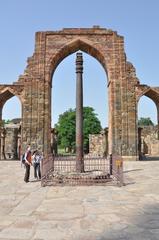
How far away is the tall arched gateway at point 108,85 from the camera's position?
65.2 feet

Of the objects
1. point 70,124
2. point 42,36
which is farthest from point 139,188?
point 70,124

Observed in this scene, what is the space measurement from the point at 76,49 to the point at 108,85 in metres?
3.59

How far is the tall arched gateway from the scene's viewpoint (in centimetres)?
1986

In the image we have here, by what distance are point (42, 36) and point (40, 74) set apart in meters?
2.84

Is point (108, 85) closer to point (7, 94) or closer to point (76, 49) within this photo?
point (76, 49)

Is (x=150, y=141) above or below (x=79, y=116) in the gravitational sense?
below

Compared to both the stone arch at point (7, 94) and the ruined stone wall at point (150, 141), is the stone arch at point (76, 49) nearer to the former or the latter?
the stone arch at point (7, 94)

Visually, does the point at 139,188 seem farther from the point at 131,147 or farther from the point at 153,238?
the point at 131,147

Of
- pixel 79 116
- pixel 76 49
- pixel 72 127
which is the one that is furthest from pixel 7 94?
pixel 72 127

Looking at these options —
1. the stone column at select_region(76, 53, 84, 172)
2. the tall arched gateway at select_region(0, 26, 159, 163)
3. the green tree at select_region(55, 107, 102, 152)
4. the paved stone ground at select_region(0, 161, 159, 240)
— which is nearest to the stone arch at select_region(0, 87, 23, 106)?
the tall arched gateway at select_region(0, 26, 159, 163)

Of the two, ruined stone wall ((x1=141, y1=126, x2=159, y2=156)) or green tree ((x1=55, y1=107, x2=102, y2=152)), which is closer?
ruined stone wall ((x1=141, y1=126, x2=159, y2=156))

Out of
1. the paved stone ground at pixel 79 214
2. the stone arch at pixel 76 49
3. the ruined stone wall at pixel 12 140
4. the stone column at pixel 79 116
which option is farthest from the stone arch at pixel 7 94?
the paved stone ground at pixel 79 214

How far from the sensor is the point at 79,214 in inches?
198

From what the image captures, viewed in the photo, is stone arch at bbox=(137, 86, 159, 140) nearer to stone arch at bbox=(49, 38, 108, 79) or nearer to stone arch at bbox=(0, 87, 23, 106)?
stone arch at bbox=(49, 38, 108, 79)
